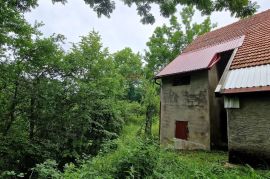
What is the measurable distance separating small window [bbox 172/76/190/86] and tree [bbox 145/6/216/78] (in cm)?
1540

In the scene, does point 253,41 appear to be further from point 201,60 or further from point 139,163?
point 139,163

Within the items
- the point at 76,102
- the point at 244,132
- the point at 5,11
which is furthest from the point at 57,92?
the point at 244,132

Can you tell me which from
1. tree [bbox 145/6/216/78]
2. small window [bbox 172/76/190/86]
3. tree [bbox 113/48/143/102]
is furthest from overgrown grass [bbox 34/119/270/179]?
tree [bbox 113/48/143/102]

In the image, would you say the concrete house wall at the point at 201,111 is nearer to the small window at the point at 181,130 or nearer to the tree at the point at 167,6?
the small window at the point at 181,130

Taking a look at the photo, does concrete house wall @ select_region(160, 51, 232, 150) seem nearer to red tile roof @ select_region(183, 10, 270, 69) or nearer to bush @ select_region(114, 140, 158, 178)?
red tile roof @ select_region(183, 10, 270, 69)

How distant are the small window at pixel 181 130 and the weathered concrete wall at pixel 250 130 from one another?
4934mm

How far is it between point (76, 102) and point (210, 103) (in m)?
6.94

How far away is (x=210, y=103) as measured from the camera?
12.8 meters

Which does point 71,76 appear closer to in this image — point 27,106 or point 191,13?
point 27,106

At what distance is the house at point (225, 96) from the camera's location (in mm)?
8430

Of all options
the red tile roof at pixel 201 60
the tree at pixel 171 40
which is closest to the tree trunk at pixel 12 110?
the red tile roof at pixel 201 60

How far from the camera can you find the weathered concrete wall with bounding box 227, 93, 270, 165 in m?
8.23

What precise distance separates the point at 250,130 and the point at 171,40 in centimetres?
2318

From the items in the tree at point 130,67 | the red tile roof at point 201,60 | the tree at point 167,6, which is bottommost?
the tree at point 167,6
